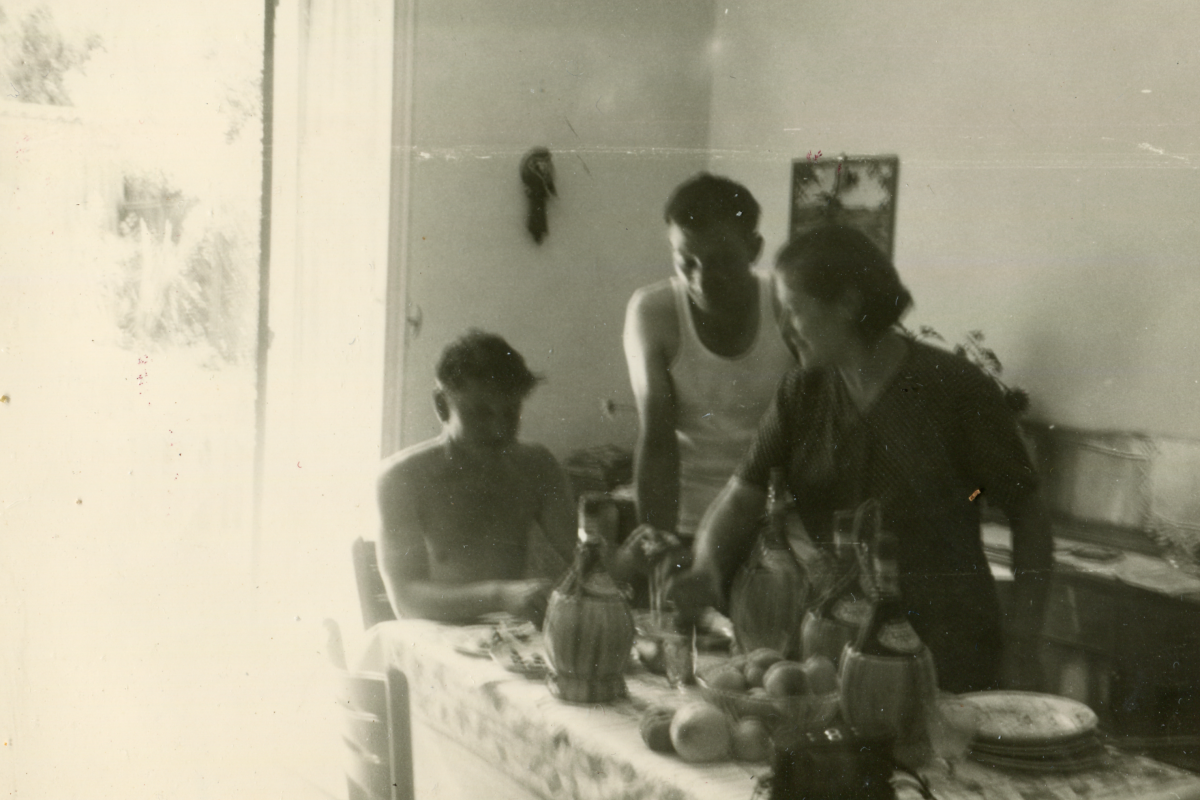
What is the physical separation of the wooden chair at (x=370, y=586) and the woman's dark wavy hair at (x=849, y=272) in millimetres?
550

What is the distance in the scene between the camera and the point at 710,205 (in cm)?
98

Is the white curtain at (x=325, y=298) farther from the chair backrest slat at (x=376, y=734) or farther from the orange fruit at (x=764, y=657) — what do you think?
the orange fruit at (x=764, y=657)

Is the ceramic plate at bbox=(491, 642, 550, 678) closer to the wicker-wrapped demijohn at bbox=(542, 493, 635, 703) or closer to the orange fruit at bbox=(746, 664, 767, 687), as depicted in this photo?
the wicker-wrapped demijohn at bbox=(542, 493, 635, 703)

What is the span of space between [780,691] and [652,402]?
0.31 m

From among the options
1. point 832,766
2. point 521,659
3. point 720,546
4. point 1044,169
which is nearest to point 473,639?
point 521,659

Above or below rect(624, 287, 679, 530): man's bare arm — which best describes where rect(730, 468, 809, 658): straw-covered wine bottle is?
below

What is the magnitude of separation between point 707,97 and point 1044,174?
34 cm

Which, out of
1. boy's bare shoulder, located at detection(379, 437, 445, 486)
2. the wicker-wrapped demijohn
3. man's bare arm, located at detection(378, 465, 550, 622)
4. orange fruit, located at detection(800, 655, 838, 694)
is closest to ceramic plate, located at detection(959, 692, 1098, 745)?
orange fruit, located at detection(800, 655, 838, 694)

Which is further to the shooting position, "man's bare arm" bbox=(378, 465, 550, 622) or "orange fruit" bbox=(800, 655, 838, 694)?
"man's bare arm" bbox=(378, 465, 550, 622)

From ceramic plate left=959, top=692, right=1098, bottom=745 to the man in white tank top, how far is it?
13.0 inches

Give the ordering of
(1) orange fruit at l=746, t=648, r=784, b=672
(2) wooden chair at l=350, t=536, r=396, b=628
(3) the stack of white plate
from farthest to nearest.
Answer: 1. (2) wooden chair at l=350, t=536, r=396, b=628
2. (1) orange fruit at l=746, t=648, r=784, b=672
3. (3) the stack of white plate

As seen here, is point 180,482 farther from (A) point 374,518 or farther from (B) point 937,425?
(B) point 937,425

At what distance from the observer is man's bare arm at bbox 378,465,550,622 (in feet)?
3.40

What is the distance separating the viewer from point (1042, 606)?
0.96 metres
